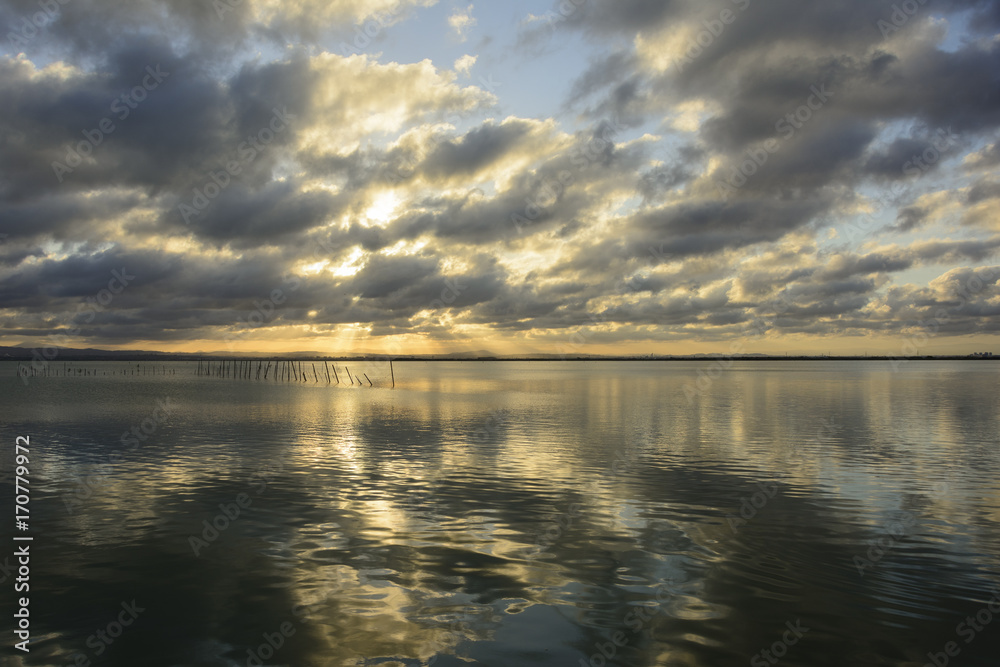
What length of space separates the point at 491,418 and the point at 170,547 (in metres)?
33.5

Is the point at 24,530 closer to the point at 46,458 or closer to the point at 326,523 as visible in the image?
the point at 326,523

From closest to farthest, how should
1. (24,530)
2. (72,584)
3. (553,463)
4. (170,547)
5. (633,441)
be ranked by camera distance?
(72,584), (170,547), (24,530), (553,463), (633,441)

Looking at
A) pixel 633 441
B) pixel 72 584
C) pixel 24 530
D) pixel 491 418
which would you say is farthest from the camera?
pixel 491 418

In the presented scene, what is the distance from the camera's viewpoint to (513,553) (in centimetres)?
1440

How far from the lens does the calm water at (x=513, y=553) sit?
995cm

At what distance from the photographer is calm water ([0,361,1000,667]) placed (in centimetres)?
995

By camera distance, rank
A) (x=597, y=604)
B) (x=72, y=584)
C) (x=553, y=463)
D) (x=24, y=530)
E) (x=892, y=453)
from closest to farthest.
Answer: (x=597, y=604)
(x=72, y=584)
(x=24, y=530)
(x=553, y=463)
(x=892, y=453)

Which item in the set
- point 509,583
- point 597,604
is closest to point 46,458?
point 509,583

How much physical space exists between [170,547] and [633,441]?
2502cm

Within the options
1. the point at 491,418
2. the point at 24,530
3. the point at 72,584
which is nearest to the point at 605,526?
the point at 72,584

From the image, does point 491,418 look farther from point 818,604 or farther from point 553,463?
point 818,604

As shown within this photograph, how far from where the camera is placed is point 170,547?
14.9 m

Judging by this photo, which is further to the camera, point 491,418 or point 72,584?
point 491,418

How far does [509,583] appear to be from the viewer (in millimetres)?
12500
